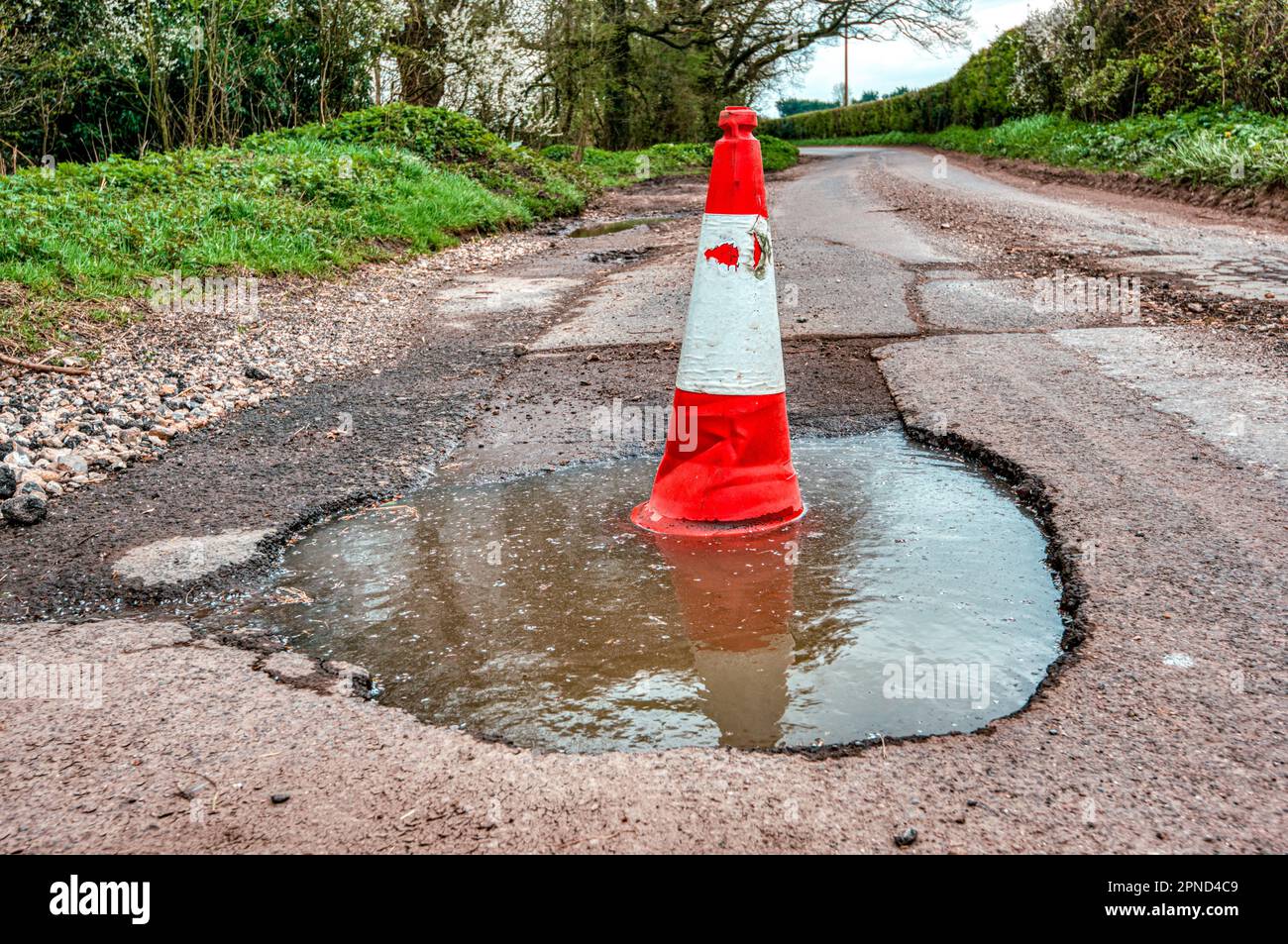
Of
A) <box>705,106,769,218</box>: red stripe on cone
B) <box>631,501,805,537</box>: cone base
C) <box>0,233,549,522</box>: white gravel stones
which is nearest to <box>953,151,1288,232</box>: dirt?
<box>0,233,549,522</box>: white gravel stones

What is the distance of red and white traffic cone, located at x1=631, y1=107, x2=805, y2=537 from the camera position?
11.5 ft

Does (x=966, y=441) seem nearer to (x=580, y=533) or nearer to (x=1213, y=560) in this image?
(x=1213, y=560)

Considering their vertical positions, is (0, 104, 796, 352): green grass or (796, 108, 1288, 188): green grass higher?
(796, 108, 1288, 188): green grass

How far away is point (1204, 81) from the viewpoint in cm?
1630

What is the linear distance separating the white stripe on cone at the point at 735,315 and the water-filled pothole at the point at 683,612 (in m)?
0.52

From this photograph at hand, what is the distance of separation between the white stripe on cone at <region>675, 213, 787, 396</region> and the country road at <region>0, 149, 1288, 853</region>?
33.5 inches

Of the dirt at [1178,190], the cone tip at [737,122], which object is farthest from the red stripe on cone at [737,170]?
the dirt at [1178,190]

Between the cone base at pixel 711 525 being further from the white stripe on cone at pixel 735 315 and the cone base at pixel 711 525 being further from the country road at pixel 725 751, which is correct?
the country road at pixel 725 751

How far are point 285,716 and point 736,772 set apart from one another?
1017 millimetres

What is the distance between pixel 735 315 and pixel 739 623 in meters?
1.28

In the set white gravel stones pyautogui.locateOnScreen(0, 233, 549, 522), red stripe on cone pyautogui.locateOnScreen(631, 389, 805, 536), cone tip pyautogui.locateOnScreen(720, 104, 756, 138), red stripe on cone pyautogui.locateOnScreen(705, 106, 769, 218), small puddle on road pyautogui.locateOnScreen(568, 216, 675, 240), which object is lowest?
red stripe on cone pyautogui.locateOnScreen(631, 389, 805, 536)

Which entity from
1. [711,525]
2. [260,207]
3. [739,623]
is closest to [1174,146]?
[260,207]

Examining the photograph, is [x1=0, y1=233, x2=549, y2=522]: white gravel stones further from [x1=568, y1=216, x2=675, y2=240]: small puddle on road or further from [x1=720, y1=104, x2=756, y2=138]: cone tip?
[x1=568, y1=216, x2=675, y2=240]: small puddle on road

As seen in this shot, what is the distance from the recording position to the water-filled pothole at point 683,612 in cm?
229
